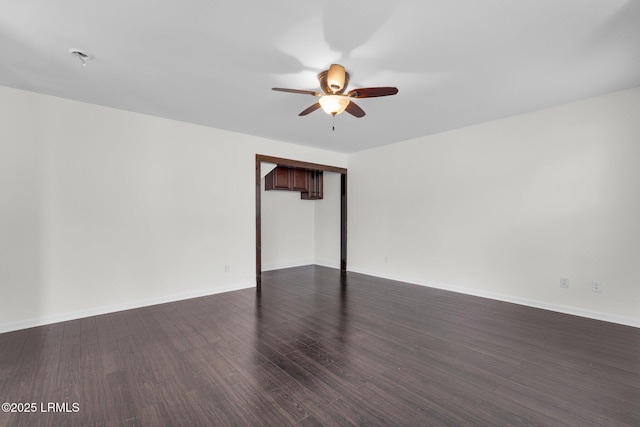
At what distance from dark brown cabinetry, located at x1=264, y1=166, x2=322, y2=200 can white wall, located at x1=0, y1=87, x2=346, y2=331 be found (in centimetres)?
120

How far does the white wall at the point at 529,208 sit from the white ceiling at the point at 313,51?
0.45m

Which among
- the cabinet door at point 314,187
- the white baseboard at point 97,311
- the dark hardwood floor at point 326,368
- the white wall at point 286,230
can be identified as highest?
the cabinet door at point 314,187

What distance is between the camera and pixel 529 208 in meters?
3.72

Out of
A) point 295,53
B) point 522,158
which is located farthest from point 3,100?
point 522,158

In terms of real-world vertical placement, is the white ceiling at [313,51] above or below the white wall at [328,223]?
above

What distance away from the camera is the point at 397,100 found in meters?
3.27

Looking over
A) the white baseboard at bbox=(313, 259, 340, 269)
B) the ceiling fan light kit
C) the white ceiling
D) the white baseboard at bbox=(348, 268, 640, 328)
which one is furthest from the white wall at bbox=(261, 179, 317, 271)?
the ceiling fan light kit

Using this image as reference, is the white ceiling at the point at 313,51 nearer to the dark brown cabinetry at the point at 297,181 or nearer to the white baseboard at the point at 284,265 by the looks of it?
the dark brown cabinetry at the point at 297,181

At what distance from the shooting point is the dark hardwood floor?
5.70 ft

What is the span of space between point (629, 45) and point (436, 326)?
2953 mm

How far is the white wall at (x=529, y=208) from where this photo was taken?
123 inches

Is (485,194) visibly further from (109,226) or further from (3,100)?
(3,100)

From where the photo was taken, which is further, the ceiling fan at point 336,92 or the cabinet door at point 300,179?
the cabinet door at point 300,179

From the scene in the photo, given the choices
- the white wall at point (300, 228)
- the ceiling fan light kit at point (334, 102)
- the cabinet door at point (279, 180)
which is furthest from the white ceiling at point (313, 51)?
the white wall at point (300, 228)
